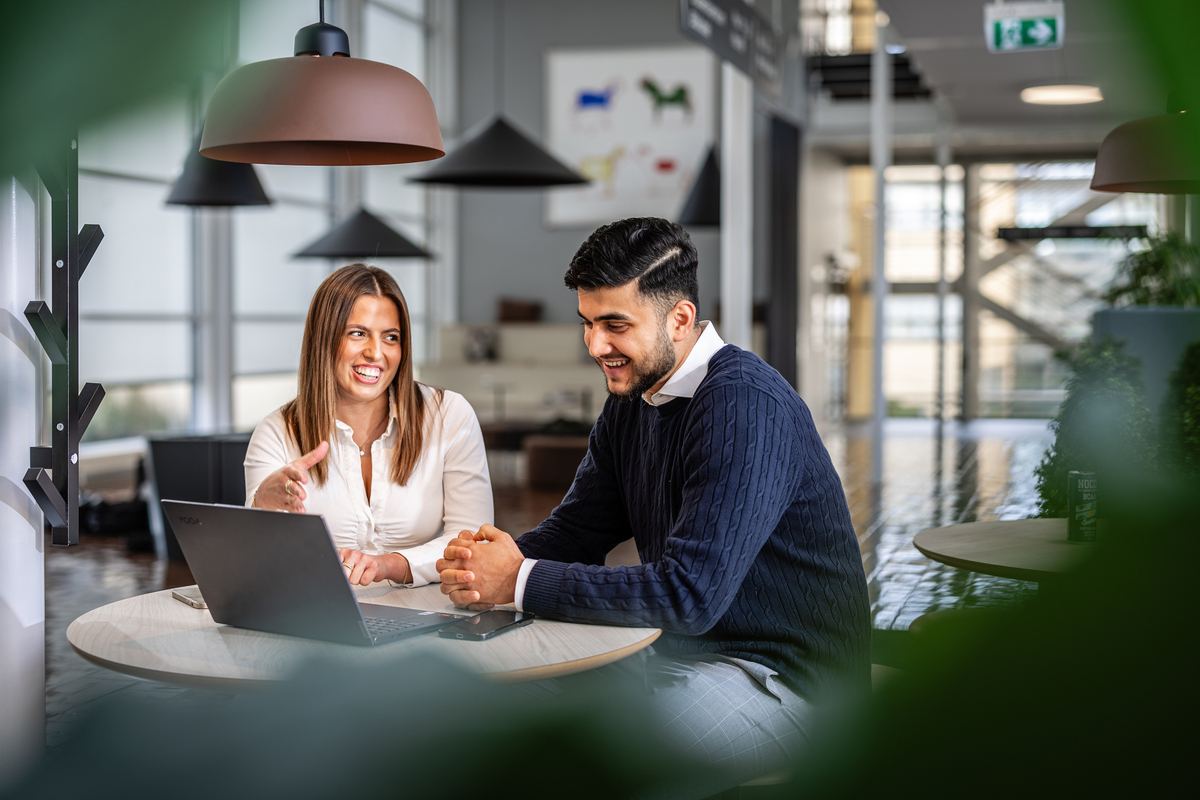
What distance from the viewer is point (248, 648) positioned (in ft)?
5.09

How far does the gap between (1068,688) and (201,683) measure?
3.62ft

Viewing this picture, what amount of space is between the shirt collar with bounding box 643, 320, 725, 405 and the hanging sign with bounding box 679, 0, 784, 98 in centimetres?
317

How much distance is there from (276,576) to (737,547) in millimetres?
641

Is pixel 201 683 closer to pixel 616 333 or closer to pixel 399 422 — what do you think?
pixel 616 333

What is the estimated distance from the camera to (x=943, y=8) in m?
7.27

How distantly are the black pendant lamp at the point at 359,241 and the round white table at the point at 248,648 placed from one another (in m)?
5.47

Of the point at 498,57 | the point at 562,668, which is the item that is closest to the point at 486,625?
the point at 562,668

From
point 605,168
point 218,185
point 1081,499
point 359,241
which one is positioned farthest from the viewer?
point 605,168

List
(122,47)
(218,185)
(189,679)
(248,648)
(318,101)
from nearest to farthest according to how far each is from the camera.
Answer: (122,47) < (189,679) < (248,648) < (318,101) < (218,185)

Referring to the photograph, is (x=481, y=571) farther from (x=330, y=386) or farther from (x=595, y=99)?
Answer: (x=595, y=99)

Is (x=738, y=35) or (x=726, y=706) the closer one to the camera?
(x=726, y=706)

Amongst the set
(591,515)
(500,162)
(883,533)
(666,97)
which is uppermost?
(666,97)

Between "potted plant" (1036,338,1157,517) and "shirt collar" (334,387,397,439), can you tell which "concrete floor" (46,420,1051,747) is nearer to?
"potted plant" (1036,338,1157,517)

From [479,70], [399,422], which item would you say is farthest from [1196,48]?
[479,70]
